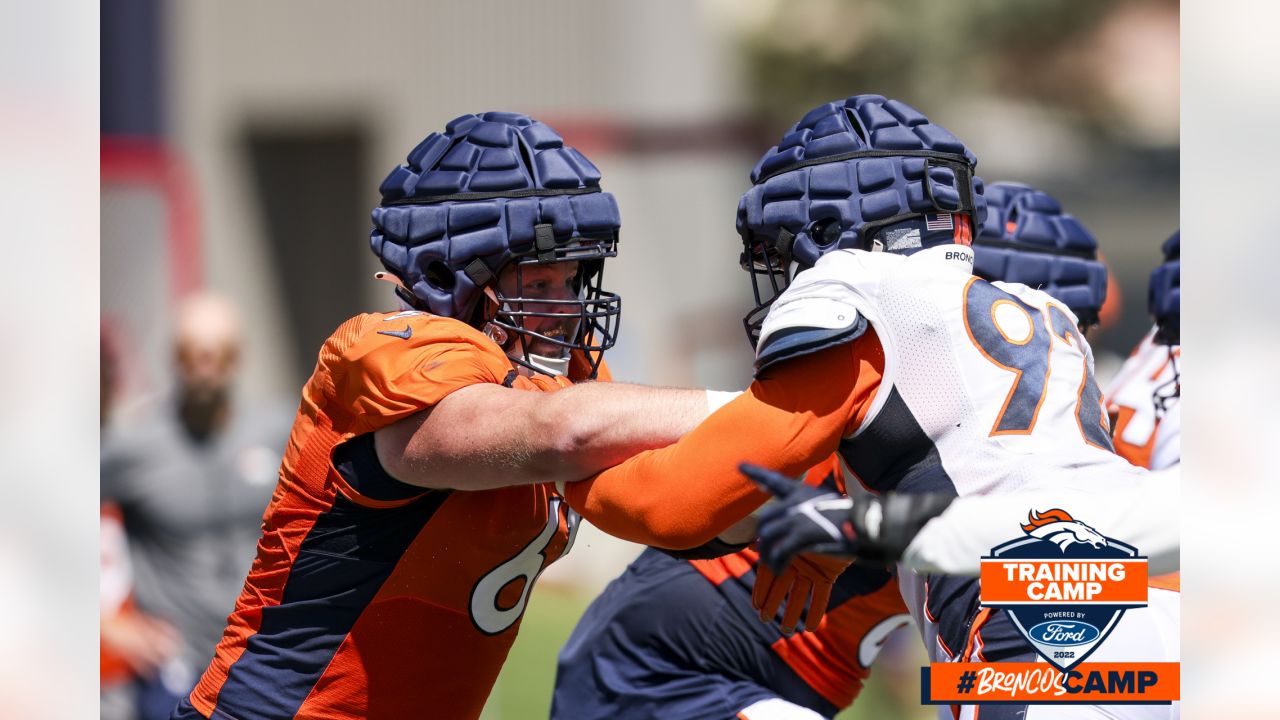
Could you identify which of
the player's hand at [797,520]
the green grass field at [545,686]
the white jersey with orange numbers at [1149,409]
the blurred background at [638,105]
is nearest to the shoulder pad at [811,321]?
the player's hand at [797,520]

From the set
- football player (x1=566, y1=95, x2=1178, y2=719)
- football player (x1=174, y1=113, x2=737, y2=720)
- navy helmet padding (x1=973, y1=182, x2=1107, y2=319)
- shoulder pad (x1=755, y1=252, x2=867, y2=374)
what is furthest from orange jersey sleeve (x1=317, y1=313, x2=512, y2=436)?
navy helmet padding (x1=973, y1=182, x2=1107, y2=319)

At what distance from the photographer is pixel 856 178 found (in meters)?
2.81

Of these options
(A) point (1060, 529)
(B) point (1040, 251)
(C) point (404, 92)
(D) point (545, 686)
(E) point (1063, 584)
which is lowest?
(D) point (545, 686)

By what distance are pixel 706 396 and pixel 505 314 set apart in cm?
55

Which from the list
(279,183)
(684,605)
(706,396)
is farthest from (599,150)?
(706,396)

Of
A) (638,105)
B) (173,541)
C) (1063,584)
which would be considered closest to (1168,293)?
(1063,584)

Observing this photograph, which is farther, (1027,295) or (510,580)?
(510,580)

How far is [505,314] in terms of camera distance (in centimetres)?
304

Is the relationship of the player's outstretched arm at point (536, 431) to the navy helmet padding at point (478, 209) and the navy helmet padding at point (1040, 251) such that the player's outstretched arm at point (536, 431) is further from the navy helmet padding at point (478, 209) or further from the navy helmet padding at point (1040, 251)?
the navy helmet padding at point (1040, 251)

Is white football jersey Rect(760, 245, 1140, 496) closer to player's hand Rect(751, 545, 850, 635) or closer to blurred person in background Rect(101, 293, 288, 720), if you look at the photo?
player's hand Rect(751, 545, 850, 635)

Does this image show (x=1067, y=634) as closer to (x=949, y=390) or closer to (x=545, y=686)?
(x=949, y=390)

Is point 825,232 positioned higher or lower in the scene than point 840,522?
higher

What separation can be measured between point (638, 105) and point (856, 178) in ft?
42.5

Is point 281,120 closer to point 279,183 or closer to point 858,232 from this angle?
point 279,183
